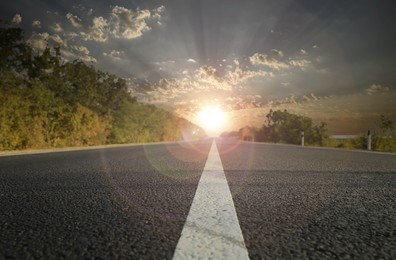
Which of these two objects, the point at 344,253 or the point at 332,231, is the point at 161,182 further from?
the point at 344,253

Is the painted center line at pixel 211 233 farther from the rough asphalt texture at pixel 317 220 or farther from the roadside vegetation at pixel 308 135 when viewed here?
the roadside vegetation at pixel 308 135

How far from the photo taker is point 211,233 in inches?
65.5

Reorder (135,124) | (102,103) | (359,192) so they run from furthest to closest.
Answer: (135,124)
(102,103)
(359,192)

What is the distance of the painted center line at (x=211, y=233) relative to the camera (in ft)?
4.44

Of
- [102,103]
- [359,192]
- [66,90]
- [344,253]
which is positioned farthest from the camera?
[102,103]

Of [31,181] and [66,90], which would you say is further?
[66,90]

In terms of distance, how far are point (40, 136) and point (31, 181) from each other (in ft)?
43.4

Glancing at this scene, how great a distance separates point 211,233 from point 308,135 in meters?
43.9

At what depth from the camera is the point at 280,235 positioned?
164 cm

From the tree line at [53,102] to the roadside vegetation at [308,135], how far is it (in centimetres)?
1621

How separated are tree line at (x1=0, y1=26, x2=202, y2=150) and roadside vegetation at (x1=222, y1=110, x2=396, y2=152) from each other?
53.2ft

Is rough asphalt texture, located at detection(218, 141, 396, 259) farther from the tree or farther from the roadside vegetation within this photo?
the tree

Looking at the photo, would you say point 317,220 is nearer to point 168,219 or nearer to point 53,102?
point 168,219

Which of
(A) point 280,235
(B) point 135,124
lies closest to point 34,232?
(A) point 280,235
